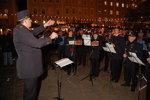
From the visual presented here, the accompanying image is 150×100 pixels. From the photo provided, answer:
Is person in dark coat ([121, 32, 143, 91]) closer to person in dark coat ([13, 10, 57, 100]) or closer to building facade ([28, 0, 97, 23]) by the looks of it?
person in dark coat ([13, 10, 57, 100])

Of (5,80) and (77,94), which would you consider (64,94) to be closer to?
(77,94)

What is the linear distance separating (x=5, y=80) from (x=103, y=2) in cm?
6437

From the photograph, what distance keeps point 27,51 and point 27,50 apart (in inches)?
1.0

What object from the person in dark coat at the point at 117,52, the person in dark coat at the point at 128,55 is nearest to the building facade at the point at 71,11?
the person in dark coat at the point at 117,52

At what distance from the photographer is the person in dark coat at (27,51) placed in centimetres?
406

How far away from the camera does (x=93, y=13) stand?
65.4 m

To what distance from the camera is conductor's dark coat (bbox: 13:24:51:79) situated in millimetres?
4039

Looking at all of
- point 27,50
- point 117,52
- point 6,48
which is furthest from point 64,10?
point 27,50

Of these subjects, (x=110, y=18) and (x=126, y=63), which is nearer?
(x=126, y=63)

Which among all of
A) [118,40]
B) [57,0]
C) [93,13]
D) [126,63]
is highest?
[57,0]

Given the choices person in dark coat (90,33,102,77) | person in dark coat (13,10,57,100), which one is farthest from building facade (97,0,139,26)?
person in dark coat (13,10,57,100)

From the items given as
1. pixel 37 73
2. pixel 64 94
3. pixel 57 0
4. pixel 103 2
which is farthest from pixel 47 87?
pixel 103 2

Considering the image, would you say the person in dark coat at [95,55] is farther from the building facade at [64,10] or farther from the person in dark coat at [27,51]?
the building facade at [64,10]

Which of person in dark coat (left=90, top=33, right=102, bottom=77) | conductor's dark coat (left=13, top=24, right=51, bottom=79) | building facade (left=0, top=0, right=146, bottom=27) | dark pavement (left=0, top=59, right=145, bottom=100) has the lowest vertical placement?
dark pavement (left=0, top=59, right=145, bottom=100)
